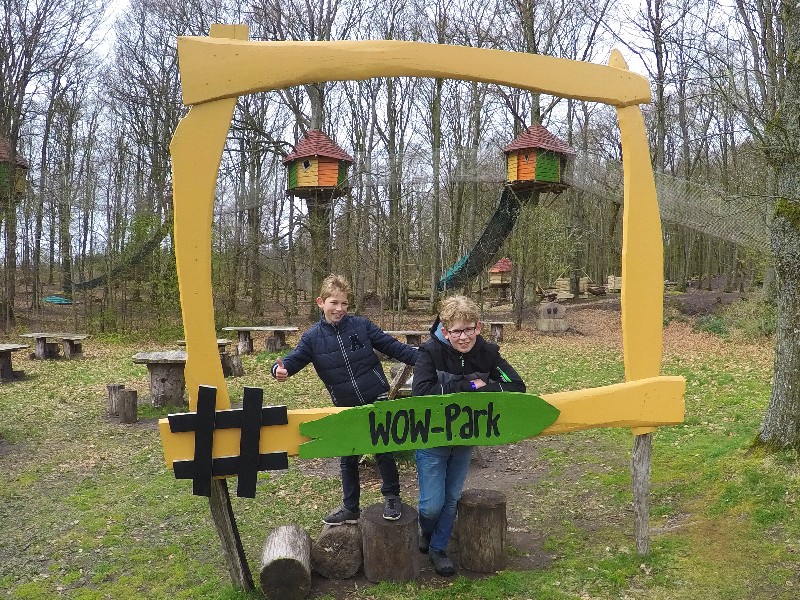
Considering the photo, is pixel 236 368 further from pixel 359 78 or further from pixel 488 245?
pixel 488 245

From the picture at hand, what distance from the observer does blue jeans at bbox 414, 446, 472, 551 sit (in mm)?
3627

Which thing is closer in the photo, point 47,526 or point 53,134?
point 47,526

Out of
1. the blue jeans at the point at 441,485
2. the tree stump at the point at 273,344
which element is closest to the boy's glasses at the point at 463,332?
the blue jeans at the point at 441,485

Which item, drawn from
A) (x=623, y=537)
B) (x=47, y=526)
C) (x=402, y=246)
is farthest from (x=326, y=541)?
(x=402, y=246)

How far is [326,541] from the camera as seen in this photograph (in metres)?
3.64

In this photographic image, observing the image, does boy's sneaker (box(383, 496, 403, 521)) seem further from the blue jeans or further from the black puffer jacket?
the black puffer jacket

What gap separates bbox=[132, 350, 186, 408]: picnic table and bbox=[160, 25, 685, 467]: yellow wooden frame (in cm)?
586

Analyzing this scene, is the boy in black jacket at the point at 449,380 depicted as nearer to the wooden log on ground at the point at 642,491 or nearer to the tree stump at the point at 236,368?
the wooden log on ground at the point at 642,491

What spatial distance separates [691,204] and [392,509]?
42.3ft

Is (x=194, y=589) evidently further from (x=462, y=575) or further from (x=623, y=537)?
(x=623, y=537)

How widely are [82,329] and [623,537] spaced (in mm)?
17048

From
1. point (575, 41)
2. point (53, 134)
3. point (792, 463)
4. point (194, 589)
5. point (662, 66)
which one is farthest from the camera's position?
point (53, 134)

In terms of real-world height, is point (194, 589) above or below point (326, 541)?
below

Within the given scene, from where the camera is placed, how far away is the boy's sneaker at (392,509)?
3.60 metres
